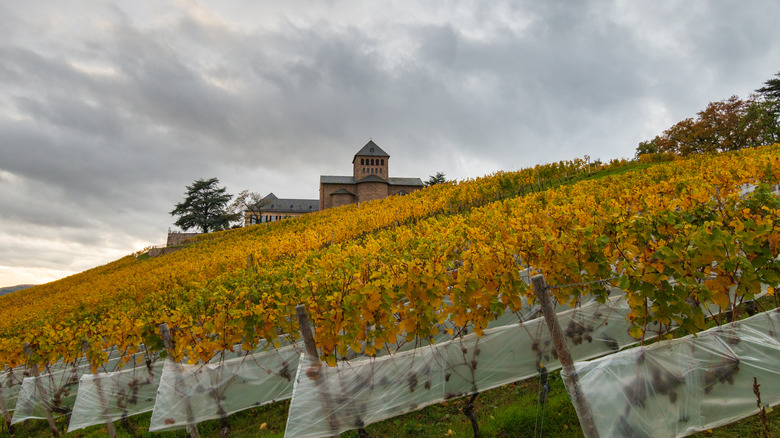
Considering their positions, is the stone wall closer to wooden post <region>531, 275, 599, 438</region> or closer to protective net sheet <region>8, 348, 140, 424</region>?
protective net sheet <region>8, 348, 140, 424</region>

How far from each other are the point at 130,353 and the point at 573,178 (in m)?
19.5

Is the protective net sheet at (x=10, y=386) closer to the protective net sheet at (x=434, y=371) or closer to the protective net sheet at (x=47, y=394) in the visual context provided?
the protective net sheet at (x=47, y=394)

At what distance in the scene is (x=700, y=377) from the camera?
311 cm

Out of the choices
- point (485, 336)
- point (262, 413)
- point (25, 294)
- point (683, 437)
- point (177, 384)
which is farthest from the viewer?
point (25, 294)

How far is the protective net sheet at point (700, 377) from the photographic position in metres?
2.97

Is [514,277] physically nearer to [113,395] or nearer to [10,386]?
[113,395]

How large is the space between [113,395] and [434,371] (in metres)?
5.77

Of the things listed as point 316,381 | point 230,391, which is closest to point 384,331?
point 316,381

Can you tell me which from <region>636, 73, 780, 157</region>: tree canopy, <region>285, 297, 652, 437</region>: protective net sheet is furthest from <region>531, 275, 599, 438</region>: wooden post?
<region>636, 73, 780, 157</region>: tree canopy

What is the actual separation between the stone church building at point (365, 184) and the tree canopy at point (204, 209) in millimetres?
14449

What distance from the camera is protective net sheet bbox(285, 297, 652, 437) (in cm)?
352

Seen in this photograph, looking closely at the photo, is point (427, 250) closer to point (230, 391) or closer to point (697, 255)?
point (697, 255)

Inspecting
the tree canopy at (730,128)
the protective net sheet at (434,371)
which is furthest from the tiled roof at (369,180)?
the protective net sheet at (434,371)

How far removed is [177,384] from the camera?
464cm
